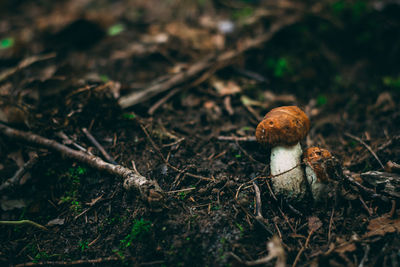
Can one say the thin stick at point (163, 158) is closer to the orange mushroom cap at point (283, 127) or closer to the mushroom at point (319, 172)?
the orange mushroom cap at point (283, 127)

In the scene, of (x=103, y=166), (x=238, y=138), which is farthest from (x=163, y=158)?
(x=238, y=138)

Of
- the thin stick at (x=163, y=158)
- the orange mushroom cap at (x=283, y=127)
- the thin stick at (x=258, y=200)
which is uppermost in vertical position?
the orange mushroom cap at (x=283, y=127)

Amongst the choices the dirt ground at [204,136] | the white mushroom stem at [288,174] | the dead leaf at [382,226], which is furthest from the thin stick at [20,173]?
the dead leaf at [382,226]

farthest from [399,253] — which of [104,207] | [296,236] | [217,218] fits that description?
[104,207]

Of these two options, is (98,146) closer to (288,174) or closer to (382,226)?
(288,174)

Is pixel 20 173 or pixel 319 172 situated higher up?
pixel 319 172

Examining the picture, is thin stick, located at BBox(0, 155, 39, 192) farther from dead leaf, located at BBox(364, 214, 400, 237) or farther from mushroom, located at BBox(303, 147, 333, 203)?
dead leaf, located at BBox(364, 214, 400, 237)
